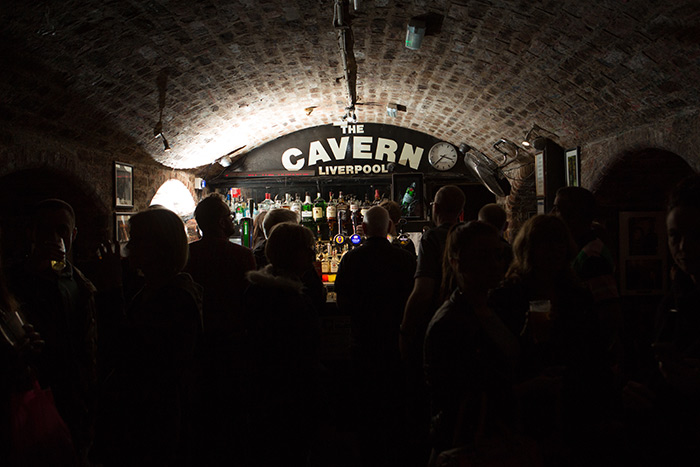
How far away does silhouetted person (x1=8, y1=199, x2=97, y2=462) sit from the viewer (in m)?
2.17

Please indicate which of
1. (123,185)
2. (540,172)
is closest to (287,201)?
(123,185)

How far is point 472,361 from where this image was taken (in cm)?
159

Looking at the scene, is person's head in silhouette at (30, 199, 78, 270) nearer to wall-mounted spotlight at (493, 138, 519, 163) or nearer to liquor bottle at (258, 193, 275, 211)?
liquor bottle at (258, 193, 275, 211)

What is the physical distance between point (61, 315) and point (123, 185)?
14.5 ft

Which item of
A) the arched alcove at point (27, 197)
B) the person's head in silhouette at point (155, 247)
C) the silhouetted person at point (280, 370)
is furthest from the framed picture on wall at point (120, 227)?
the person's head in silhouette at point (155, 247)

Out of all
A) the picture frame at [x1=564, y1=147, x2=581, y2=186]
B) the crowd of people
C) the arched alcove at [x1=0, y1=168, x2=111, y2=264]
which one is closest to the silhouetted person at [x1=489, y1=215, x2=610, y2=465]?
the crowd of people

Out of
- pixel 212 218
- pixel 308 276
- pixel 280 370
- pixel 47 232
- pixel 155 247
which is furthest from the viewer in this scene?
pixel 308 276

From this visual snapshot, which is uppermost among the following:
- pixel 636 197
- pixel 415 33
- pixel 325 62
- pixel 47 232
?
pixel 325 62

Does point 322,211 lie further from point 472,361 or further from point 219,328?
point 472,361

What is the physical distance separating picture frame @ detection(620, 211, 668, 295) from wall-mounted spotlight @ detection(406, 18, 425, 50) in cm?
285

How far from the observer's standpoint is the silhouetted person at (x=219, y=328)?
8.08ft

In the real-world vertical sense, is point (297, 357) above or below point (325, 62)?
below

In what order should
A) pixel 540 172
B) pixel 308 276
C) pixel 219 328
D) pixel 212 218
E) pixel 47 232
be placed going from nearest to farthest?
pixel 47 232 → pixel 219 328 → pixel 212 218 → pixel 308 276 → pixel 540 172

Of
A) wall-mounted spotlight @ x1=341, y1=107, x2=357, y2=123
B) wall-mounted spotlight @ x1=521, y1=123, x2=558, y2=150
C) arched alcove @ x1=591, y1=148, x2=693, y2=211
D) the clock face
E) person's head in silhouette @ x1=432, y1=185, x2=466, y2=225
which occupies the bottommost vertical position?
person's head in silhouette @ x1=432, y1=185, x2=466, y2=225
